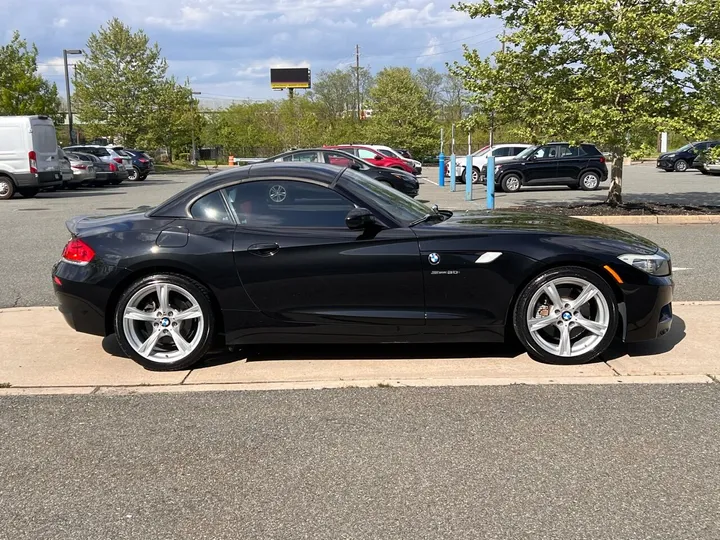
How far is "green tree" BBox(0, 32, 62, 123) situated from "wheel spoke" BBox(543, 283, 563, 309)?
104ft

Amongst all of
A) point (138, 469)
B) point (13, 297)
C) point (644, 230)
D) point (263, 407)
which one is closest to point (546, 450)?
point (263, 407)

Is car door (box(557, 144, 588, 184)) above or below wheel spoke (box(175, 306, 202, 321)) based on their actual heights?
above

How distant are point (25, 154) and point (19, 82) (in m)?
13.2

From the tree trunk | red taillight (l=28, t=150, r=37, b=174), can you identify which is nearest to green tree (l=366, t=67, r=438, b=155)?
red taillight (l=28, t=150, r=37, b=174)

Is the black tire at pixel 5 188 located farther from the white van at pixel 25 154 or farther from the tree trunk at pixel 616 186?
the tree trunk at pixel 616 186

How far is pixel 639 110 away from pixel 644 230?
7.44ft

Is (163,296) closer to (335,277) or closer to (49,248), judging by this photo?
(335,277)

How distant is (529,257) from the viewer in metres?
4.71

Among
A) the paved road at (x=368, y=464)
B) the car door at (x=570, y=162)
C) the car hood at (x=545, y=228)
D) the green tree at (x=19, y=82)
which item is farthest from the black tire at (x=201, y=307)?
the green tree at (x=19, y=82)

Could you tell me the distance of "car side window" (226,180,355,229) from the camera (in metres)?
4.92

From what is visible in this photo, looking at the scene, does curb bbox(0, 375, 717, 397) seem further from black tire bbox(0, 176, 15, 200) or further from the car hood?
black tire bbox(0, 176, 15, 200)

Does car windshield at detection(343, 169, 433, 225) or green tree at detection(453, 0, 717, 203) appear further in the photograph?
green tree at detection(453, 0, 717, 203)

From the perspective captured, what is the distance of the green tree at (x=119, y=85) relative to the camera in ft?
140

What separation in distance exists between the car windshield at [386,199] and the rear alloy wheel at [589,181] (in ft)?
58.7
